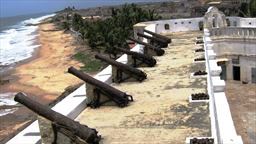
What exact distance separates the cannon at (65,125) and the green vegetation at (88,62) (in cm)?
3466

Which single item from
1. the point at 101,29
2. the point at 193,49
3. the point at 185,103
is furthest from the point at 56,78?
the point at 185,103

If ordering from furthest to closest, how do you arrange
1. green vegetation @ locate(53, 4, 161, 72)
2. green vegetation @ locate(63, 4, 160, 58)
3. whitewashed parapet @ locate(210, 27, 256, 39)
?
green vegetation @ locate(63, 4, 160, 58), green vegetation @ locate(53, 4, 161, 72), whitewashed parapet @ locate(210, 27, 256, 39)

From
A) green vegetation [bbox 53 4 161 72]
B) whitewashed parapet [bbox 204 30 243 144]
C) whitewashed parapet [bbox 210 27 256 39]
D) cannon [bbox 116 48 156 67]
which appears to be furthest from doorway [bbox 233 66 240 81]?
green vegetation [bbox 53 4 161 72]

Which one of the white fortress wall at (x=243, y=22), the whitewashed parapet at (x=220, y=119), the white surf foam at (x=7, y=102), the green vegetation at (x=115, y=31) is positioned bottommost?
the white surf foam at (x=7, y=102)

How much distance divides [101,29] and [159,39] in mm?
28934

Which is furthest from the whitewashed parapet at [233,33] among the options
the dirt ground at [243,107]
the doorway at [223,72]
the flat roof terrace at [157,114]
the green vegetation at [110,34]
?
the green vegetation at [110,34]

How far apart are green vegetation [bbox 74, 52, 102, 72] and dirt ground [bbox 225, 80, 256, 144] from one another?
763 inches

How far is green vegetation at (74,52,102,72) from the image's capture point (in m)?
46.1

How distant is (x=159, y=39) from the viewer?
26000 mm

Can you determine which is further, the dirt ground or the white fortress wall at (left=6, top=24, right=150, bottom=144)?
the dirt ground

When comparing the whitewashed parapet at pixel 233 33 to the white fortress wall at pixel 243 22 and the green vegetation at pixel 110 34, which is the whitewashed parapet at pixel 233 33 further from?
the green vegetation at pixel 110 34

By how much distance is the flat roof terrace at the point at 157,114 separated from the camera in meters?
10.8

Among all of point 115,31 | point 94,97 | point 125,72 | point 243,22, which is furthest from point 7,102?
point 94,97

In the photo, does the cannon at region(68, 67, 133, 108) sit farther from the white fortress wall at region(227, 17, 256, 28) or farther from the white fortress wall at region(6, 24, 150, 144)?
the white fortress wall at region(227, 17, 256, 28)
